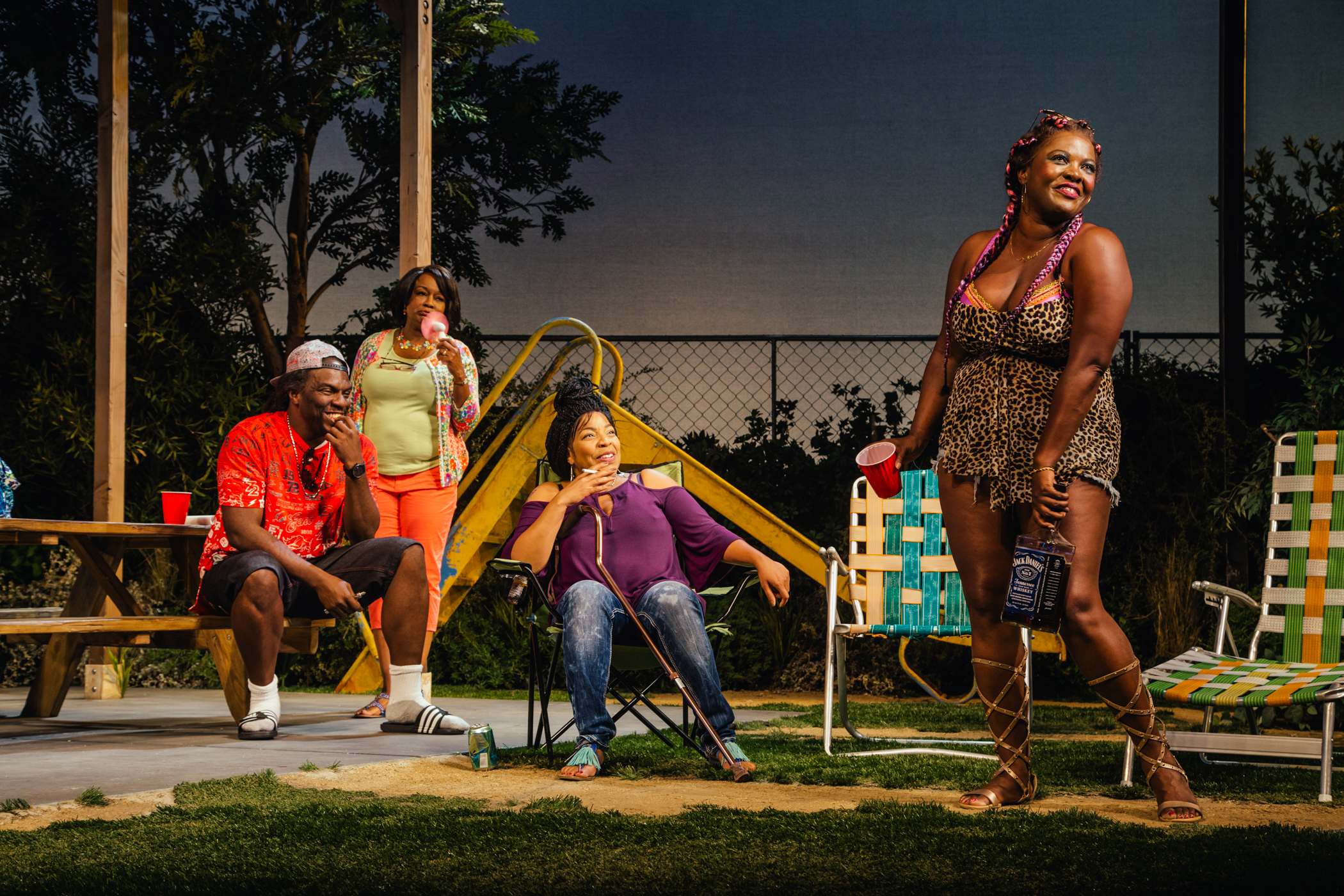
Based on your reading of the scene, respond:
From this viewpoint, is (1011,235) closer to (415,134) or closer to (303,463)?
(303,463)

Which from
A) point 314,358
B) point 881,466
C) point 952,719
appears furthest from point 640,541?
point 952,719

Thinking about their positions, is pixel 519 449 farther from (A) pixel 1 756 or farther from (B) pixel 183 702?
(A) pixel 1 756

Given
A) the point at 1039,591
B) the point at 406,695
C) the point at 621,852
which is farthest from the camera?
the point at 406,695

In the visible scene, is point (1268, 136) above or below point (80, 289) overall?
above

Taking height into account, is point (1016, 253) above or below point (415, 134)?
below

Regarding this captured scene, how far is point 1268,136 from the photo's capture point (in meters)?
7.36

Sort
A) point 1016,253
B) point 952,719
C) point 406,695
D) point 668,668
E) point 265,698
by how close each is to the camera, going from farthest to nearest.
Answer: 1. point 952,719
2. point 406,695
3. point 265,698
4. point 668,668
5. point 1016,253

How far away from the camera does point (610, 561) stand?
3660 mm

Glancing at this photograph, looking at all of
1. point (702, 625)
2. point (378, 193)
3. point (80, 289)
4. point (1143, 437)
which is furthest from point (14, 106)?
point (1143, 437)

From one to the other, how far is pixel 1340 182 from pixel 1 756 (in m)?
5.89

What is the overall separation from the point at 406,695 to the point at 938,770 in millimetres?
1784

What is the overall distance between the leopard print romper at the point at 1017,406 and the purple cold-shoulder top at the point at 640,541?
0.96m

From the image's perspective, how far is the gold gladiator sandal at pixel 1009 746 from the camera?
9.46ft

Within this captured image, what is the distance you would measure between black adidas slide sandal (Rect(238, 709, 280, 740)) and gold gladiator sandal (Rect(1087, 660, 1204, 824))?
2593 millimetres
